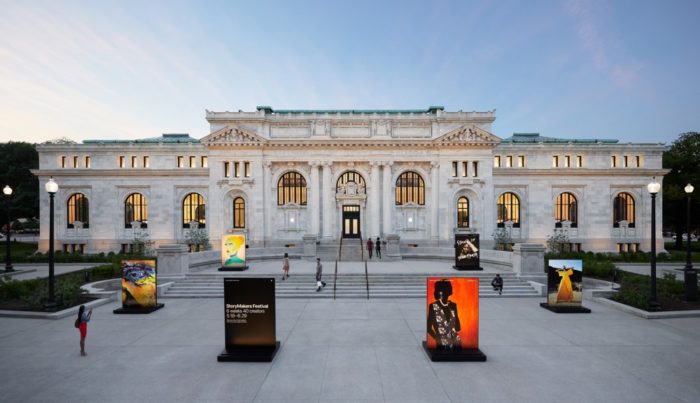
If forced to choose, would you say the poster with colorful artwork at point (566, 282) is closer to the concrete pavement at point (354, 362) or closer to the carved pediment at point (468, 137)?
the concrete pavement at point (354, 362)

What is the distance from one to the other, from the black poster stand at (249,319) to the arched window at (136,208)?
4267 centimetres

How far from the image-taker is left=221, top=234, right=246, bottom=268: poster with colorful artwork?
26.5 metres

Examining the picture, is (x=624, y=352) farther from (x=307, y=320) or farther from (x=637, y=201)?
(x=637, y=201)

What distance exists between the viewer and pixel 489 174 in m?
43.4

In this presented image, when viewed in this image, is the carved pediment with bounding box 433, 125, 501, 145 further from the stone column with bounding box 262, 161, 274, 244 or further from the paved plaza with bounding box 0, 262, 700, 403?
the paved plaza with bounding box 0, 262, 700, 403

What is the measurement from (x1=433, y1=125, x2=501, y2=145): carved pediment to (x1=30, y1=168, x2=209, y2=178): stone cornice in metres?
31.7

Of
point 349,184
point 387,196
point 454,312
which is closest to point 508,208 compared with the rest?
point 387,196

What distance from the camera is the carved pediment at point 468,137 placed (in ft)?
140

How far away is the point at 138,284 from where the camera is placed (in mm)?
17562

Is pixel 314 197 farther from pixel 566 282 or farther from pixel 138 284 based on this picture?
pixel 566 282

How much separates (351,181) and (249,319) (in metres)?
33.5

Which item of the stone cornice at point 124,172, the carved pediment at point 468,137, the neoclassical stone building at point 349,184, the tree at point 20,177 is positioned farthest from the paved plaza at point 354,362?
the tree at point 20,177

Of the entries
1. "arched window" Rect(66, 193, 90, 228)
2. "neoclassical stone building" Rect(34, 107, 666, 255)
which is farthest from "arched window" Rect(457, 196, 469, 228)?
"arched window" Rect(66, 193, 90, 228)

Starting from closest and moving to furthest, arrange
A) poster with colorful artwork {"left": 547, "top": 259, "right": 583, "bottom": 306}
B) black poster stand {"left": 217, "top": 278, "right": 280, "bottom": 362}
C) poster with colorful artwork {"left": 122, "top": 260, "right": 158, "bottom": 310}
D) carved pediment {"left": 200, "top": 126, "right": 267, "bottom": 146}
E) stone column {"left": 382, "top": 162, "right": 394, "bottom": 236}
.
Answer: black poster stand {"left": 217, "top": 278, "right": 280, "bottom": 362}, poster with colorful artwork {"left": 547, "top": 259, "right": 583, "bottom": 306}, poster with colorful artwork {"left": 122, "top": 260, "right": 158, "bottom": 310}, carved pediment {"left": 200, "top": 126, "right": 267, "bottom": 146}, stone column {"left": 382, "top": 162, "right": 394, "bottom": 236}
